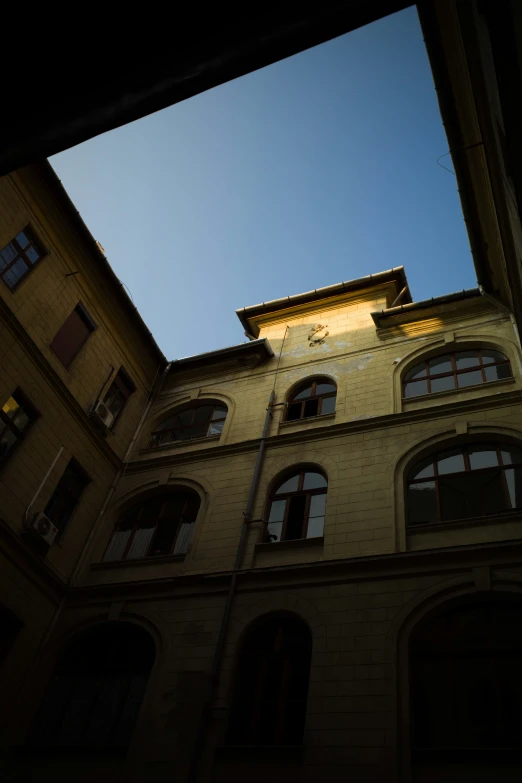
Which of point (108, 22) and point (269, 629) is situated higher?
point (269, 629)

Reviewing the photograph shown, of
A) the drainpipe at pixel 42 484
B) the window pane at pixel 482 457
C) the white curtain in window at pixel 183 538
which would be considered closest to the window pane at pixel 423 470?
the window pane at pixel 482 457

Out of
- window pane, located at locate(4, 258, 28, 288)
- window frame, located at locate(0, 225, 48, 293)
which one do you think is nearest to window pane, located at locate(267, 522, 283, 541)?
window frame, located at locate(0, 225, 48, 293)

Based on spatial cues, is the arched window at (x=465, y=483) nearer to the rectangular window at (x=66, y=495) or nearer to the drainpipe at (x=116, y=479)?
the drainpipe at (x=116, y=479)

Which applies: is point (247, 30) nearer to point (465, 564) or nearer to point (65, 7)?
point (65, 7)

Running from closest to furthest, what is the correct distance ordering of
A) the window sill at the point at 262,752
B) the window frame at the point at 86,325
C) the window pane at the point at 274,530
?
the window sill at the point at 262,752, the window pane at the point at 274,530, the window frame at the point at 86,325

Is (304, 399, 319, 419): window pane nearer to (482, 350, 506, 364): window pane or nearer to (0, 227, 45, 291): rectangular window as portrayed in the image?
(482, 350, 506, 364): window pane

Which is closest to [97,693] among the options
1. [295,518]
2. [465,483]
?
[295,518]

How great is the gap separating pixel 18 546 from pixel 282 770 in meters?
6.37

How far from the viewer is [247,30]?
265 centimetres

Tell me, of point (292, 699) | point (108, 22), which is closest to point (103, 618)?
point (292, 699)

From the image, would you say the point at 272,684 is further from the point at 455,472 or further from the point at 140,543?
the point at 455,472

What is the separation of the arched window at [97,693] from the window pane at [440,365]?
911cm

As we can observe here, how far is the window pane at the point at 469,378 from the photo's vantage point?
14.0 metres

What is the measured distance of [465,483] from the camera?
11.5 m
